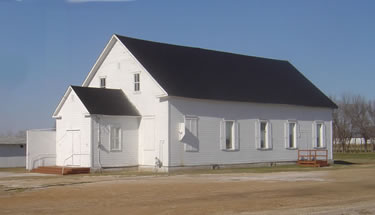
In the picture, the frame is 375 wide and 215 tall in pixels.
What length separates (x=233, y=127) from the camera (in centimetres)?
3503

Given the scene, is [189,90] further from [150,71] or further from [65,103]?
[65,103]

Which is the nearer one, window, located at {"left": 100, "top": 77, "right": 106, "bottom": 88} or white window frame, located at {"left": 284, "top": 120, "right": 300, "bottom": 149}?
window, located at {"left": 100, "top": 77, "right": 106, "bottom": 88}

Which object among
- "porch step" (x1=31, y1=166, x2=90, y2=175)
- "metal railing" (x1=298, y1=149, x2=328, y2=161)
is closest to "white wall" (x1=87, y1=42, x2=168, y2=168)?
"porch step" (x1=31, y1=166, x2=90, y2=175)

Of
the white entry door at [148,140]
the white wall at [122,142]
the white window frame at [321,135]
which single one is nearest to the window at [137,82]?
the white wall at [122,142]

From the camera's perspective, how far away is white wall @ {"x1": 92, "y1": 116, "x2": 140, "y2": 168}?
102 ft

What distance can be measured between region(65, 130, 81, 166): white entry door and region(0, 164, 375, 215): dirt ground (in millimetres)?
7417

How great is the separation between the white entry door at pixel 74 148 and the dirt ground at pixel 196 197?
742 cm

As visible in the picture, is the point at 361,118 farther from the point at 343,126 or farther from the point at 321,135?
the point at 321,135

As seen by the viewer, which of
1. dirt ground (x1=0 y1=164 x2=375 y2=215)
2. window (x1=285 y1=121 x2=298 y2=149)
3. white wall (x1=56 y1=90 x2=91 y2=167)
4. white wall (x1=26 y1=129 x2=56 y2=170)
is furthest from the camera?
window (x1=285 y1=121 x2=298 y2=149)

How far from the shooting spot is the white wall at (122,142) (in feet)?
102

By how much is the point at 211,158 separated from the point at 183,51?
26.7ft

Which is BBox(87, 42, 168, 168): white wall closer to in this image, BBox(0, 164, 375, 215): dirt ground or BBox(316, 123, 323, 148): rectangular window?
BBox(0, 164, 375, 215): dirt ground

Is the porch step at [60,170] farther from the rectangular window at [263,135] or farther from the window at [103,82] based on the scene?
the rectangular window at [263,135]

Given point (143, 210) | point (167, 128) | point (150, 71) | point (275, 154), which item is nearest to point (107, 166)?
point (167, 128)
